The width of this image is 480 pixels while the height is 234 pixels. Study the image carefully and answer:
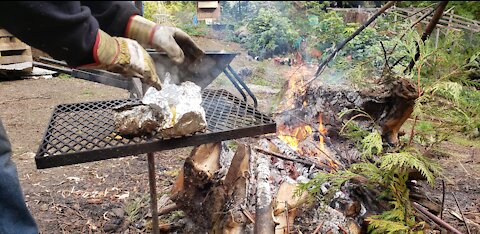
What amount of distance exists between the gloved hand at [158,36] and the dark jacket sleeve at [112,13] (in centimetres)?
4

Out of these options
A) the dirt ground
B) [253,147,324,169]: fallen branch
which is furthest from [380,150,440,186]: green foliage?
[253,147,324,169]: fallen branch

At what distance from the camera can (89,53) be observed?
1.57 m

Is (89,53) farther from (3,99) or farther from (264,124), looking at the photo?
(3,99)

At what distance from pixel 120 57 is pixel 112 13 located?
43cm

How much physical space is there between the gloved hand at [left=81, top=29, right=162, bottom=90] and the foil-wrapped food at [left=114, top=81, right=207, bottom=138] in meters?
0.13

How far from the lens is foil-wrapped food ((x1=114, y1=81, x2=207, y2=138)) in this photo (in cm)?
169

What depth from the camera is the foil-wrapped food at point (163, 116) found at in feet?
5.55

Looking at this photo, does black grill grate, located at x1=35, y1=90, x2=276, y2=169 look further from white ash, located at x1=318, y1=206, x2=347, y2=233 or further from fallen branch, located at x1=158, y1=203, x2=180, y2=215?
fallen branch, located at x1=158, y1=203, x2=180, y2=215

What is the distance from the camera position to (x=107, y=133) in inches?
73.2

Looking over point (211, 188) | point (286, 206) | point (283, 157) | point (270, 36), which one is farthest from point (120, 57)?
point (270, 36)

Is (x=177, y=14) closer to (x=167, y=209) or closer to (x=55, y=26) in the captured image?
(x=167, y=209)

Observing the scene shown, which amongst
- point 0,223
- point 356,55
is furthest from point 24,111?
point 356,55

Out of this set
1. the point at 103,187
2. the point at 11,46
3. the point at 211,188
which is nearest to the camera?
the point at 211,188

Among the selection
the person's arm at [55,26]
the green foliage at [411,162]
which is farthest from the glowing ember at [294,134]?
the person's arm at [55,26]
